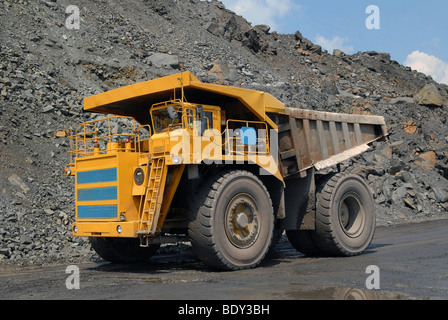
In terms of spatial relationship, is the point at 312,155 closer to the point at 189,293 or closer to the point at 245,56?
the point at 189,293

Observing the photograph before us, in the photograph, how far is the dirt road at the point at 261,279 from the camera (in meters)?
5.94

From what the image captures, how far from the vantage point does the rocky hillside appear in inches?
500

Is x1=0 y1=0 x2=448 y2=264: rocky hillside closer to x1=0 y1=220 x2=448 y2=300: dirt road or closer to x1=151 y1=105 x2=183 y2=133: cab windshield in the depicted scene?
x1=0 y1=220 x2=448 y2=300: dirt road

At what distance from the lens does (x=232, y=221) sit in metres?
8.04

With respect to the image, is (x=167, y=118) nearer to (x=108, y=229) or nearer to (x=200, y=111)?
(x=200, y=111)

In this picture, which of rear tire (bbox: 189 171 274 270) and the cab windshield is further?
the cab windshield

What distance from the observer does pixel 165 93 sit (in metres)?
8.44

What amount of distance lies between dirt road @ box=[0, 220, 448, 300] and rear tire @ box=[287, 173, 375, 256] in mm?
307

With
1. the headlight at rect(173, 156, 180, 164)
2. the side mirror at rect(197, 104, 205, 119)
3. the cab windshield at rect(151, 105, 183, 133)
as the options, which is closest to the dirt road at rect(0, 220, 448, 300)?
the headlight at rect(173, 156, 180, 164)

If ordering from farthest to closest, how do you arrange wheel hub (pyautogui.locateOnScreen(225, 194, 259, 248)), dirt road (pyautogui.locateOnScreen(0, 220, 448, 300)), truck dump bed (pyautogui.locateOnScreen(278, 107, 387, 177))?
truck dump bed (pyautogui.locateOnScreen(278, 107, 387, 177)), wheel hub (pyautogui.locateOnScreen(225, 194, 259, 248)), dirt road (pyautogui.locateOnScreen(0, 220, 448, 300))

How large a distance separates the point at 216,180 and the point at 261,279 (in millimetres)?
1675

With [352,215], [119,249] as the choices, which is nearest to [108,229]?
[119,249]
